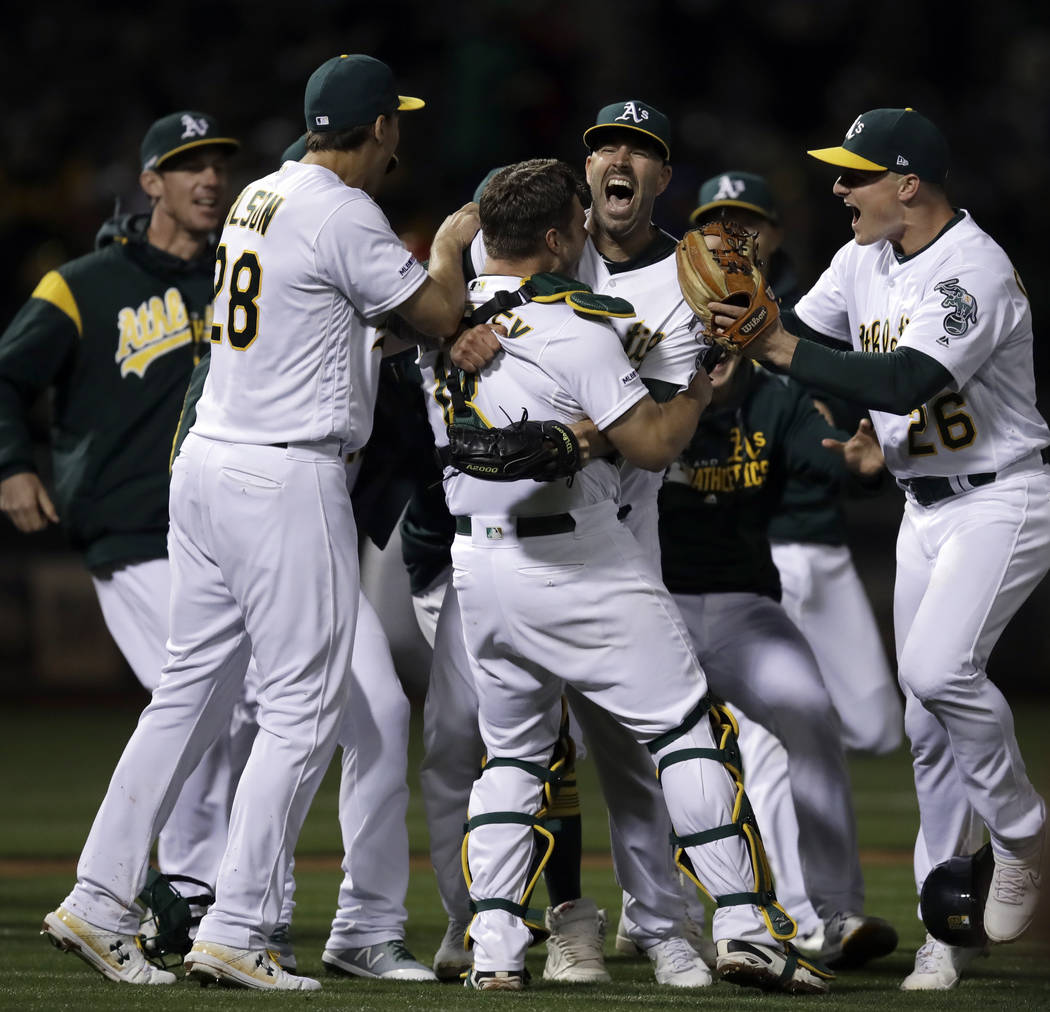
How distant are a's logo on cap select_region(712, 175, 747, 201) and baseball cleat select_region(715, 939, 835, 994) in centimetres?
362

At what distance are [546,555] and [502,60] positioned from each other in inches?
480

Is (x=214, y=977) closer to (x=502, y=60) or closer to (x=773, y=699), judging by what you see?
(x=773, y=699)

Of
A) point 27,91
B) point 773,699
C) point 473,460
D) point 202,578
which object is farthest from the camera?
point 27,91

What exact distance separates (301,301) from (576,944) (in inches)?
79.9

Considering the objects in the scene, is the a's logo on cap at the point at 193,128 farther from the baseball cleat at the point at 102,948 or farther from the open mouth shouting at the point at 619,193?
the baseball cleat at the point at 102,948

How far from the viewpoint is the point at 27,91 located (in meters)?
17.2

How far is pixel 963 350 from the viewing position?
4.98 m

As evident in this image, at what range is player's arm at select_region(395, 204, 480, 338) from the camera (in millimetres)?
4688

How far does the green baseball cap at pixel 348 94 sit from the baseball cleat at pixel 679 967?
98.0 inches

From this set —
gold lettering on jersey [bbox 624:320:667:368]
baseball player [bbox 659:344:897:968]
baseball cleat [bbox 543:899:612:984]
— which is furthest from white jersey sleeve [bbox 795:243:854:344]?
baseball cleat [bbox 543:899:612:984]

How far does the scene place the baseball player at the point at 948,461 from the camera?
4918 millimetres

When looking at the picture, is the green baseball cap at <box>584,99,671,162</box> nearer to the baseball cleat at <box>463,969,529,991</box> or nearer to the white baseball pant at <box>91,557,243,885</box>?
the white baseball pant at <box>91,557,243,885</box>

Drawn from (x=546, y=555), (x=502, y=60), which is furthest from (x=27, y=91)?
(x=546, y=555)

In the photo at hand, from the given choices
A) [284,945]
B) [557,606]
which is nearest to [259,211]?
[557,606]
